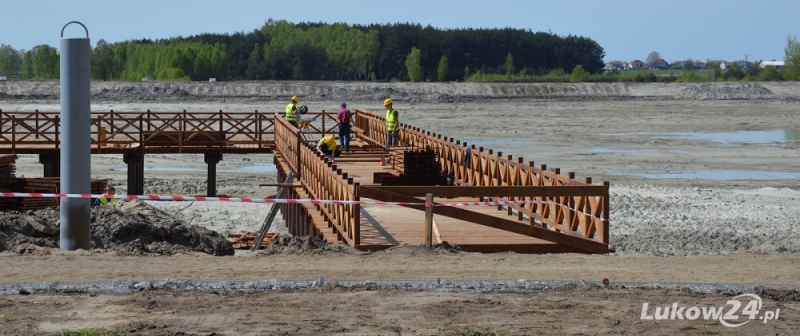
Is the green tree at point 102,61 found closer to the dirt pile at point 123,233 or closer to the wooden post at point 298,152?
the wooden post at point 298,152

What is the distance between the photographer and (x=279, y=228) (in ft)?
72.7

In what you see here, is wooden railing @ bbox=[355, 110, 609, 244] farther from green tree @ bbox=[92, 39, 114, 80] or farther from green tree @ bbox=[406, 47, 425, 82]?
green tree @ bbox=[406, 47, 425, 82]

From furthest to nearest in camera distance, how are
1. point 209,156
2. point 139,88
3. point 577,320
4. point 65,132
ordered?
point 139,88, point 209,156, point 65,132, point 577,320

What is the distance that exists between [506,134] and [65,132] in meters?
32.8

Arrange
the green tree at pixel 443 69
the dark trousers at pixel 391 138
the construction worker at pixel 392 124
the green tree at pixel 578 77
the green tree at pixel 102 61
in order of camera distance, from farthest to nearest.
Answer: the green tree at pixel 443 69 < the green tree at pixel 102 61 < the green tree at pixel 578 77 < the dark trousers at pixel 391 138 < the construction worker at pixel 392 124

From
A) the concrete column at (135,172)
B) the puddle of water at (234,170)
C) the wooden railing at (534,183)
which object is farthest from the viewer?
the puddle of water at (234,170)

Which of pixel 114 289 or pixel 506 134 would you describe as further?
pixel 506 134

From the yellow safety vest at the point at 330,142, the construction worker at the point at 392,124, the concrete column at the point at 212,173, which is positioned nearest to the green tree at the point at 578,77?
the concrete column at the point at 212,173

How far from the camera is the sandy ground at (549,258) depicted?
8.15 metres

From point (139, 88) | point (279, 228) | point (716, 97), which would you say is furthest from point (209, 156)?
point (716, 97)

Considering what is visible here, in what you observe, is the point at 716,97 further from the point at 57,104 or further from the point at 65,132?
the point at 65,132

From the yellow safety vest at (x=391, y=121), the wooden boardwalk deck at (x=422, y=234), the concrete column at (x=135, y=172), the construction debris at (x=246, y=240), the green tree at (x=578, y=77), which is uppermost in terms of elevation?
the green tree at (x=578, y=77)

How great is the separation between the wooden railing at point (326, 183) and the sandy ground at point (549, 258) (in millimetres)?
1129

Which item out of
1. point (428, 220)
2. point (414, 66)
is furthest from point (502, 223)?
point (414, 66)
